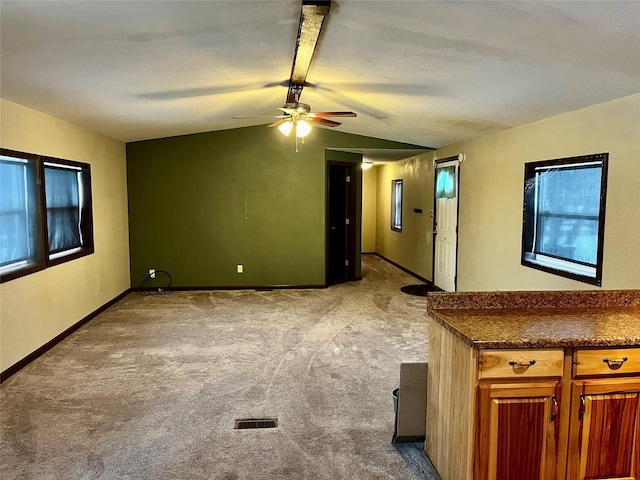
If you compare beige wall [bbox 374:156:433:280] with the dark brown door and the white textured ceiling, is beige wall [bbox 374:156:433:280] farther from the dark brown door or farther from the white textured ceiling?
the white textured ceiling

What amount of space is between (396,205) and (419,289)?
9.46 ft

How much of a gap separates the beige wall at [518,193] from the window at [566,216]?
8 cm

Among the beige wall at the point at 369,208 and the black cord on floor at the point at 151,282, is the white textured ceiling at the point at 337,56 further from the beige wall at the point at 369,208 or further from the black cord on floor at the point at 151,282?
the beige wall at the point at 369,208

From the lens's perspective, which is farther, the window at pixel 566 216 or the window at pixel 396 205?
the window at pixel 396 205

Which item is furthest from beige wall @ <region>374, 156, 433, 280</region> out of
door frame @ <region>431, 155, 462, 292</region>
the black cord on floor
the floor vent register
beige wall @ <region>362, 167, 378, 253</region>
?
the floor vent register

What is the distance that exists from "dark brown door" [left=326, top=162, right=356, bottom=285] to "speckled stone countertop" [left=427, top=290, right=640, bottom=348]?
17.0 ft

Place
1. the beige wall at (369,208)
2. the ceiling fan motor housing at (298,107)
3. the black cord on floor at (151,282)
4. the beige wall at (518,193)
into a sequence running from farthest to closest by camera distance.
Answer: the beige wall at (369,208)
the black cord on floor at (151,282)
the ceiling fan motor housing at (298,107)
the beige wall at (518,193)

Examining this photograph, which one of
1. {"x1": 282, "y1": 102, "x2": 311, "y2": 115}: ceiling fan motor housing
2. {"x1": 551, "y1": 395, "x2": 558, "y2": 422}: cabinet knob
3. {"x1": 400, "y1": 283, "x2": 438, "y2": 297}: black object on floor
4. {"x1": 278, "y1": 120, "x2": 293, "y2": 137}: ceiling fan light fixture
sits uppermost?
{"x1": 282, "y1": 102, "x2": 311, "y2": 115}: ceiling fan motor housing

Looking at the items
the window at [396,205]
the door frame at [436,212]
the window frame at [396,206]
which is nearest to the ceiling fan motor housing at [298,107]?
the door frame at [436,212]

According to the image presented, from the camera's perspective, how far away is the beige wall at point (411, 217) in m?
7.59

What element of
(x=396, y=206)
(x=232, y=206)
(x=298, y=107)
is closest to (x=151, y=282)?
(x=232, y=206)

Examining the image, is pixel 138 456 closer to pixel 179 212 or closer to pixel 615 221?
pixel 615 221

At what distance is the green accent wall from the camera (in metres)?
6.93

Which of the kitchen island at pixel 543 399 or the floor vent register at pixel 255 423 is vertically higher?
the kitchen island at pixel 543 399
